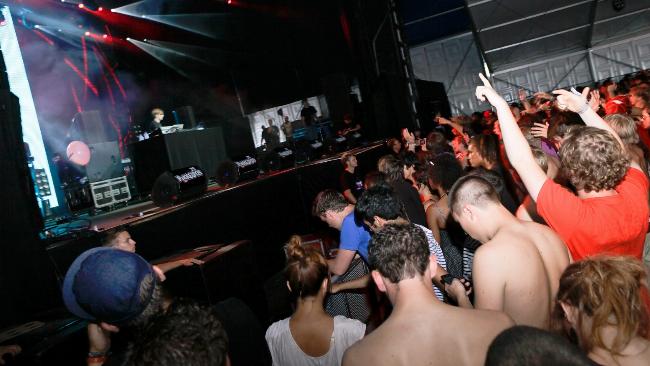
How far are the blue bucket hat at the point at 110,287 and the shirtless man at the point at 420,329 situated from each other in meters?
0.67

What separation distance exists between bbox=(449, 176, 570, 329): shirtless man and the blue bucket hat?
124cm

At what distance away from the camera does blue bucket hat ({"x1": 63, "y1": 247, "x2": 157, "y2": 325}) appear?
1.32 metres

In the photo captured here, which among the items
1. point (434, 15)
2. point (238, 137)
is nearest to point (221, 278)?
point (238, 137)

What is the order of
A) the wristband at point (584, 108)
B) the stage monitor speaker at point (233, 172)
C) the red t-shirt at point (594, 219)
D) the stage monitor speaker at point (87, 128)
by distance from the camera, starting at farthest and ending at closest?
1. the stage monitor speaker at point (87, 128)
2. the stage monitor speaker at point (233, 172)
3. the wristband at point (584, 108)
4. the red t-shirt at point (594, 219)

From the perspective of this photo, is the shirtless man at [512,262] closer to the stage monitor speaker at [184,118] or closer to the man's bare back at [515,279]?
the man's bare back at [515,279]

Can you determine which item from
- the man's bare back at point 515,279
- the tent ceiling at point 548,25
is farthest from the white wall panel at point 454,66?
the man's bare back at point 515,279

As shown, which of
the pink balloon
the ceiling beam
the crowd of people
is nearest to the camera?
the crowd of people

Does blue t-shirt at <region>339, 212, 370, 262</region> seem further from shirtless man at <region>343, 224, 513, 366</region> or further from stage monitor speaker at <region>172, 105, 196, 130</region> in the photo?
stage monitor speaker at <region>172, 105, 196, 130</region>

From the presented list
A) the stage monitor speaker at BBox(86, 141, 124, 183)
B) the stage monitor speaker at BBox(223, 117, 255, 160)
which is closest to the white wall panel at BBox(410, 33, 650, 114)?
the stage monitor speaker at BBox(223, 117, 255, 160)

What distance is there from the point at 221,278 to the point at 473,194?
6.77 feet

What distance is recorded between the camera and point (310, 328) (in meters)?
2.22

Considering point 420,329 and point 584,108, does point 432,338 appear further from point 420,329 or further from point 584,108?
point 584,108

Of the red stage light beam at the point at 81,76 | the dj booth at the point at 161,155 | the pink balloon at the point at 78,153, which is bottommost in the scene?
the dj booth at the point at 161,155

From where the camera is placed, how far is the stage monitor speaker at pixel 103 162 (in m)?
8.06
